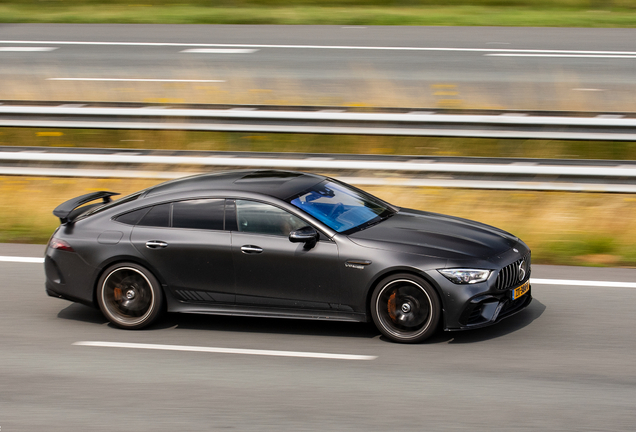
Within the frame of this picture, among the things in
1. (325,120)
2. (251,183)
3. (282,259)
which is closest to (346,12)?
(325,120)

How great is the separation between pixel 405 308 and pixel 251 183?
181 centimetres

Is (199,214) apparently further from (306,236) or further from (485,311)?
(485,311)

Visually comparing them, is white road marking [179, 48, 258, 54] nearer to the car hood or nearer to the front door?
the car hood

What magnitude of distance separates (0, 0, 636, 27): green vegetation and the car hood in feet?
47.3

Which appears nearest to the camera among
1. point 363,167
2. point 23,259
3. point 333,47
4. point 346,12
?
point 23,259

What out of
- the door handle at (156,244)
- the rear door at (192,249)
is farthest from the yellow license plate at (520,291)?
the door handle at (156,244)

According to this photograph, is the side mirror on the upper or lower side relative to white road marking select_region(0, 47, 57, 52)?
lower

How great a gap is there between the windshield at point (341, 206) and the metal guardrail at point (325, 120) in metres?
2.90

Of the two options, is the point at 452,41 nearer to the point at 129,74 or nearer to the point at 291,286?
the point at 129,74

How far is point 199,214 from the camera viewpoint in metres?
7.11

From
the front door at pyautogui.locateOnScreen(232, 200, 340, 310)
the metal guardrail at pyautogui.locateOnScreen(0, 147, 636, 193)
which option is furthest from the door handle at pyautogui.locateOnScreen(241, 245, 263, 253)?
the metal guardrail at pyautogui.locateOnScreen(0, 147, 636, 193)

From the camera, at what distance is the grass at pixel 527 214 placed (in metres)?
8.97

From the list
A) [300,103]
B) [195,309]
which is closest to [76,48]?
[300,103]

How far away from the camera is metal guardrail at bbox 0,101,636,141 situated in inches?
395
